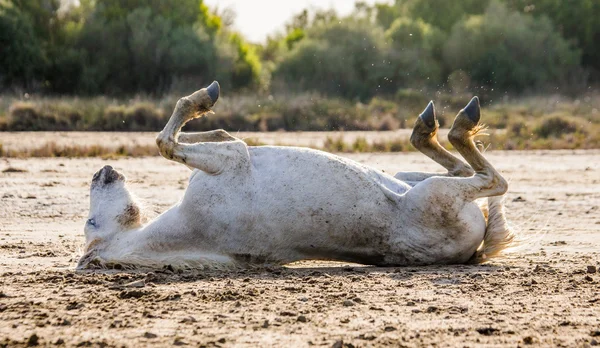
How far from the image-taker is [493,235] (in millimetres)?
6910

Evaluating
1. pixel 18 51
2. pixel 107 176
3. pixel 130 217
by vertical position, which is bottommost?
pixel 130 217

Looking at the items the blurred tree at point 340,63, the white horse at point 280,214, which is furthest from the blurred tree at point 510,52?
the white horse at point 280,214

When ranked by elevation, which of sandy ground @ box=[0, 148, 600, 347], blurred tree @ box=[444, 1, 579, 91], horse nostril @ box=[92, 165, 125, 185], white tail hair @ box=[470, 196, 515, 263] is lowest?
sandy ground @ box=[0, 148, 600, 347]

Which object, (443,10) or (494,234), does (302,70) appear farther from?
(494,234)

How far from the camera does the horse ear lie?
664 cm

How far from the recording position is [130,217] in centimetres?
667

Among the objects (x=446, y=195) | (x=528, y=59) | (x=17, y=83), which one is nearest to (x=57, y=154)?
(x=446, y=195)

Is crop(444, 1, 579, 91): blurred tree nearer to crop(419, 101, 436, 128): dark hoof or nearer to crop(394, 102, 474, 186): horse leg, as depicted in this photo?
crop(394, 102, 474, 186): horse leg

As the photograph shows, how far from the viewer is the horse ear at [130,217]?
664 cm

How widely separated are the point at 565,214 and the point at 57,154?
8788mm

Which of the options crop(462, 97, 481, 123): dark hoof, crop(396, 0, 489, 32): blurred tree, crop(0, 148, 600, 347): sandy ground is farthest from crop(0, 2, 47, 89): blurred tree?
crop(462, 97, 481, 123): dark hoof

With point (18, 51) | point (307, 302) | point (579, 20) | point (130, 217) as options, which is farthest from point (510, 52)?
point (307, 302)

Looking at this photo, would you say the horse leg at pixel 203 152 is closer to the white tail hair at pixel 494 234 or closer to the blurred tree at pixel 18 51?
the white tail hair at pixel 494 234

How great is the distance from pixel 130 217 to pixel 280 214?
1066 mm
